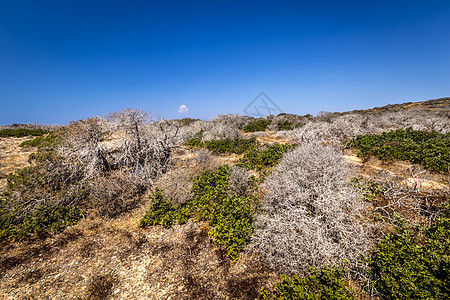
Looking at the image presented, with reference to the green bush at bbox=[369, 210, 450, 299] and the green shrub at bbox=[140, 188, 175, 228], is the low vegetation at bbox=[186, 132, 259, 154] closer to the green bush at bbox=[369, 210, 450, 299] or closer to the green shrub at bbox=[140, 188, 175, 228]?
the green shrub at bbox=[140, 188, 175, 228]

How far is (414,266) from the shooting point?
2.52 m

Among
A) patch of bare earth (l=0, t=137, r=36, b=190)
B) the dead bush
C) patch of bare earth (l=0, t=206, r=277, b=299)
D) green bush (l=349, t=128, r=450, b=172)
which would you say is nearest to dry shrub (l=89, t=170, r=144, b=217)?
patch of bare earth (l=0, t=206, r=277, b=299)

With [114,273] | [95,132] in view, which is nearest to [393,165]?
[114,273]

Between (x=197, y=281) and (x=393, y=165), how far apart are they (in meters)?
8.87

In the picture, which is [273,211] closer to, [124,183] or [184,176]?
[184,176]

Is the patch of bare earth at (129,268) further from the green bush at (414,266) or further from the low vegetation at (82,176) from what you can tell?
the green bush at (414,266)

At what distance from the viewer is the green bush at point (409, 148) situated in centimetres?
679

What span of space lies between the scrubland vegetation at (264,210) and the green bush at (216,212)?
0.10 ft

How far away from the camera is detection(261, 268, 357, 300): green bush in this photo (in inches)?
100

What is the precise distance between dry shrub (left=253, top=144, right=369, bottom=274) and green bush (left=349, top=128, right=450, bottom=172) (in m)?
5.09

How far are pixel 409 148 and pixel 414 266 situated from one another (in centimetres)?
796

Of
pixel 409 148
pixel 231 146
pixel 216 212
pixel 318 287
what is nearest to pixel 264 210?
pixel 216 212

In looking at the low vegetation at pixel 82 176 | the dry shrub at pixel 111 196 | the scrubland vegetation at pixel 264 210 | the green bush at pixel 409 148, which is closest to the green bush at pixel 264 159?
the scrubland vegetation at pixel 264 210

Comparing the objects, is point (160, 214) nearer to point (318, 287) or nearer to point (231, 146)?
point (318, 287)
